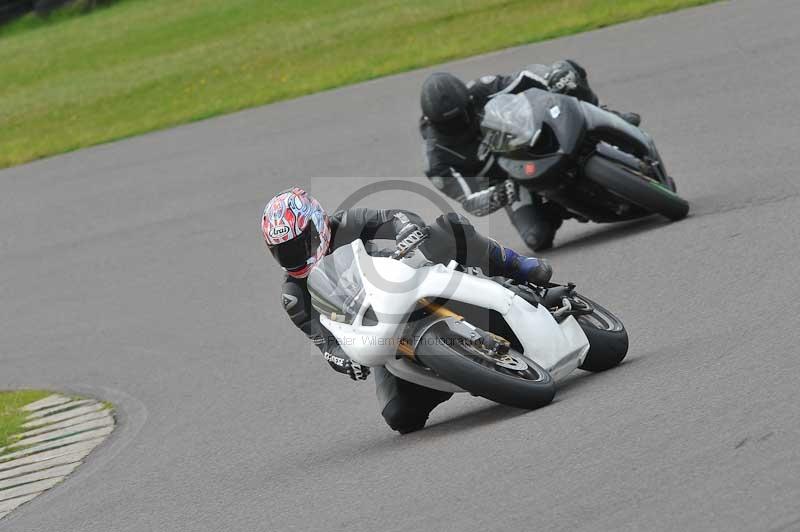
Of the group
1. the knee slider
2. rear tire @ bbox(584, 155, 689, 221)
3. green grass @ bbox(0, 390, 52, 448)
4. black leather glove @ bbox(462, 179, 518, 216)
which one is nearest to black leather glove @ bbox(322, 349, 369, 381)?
the knee slider

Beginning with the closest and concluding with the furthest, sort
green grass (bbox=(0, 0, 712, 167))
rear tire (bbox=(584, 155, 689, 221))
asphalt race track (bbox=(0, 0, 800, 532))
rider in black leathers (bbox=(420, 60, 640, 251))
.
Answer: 1. asphalt race track (bbox=(0, 0, 800, 532))
2. rear tire (bbox=(584, 155, 689, 221))
3. rider in black leathers (bbox=(420, 60, 640, 251))
4. green grass (bbox=(0, 0, 712, 167))

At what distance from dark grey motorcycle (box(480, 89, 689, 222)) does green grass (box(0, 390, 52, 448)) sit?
3.70 m

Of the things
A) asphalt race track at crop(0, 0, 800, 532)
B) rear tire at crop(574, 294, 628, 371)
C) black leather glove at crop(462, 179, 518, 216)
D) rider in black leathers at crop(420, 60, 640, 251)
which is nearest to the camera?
asphalt race track at crop(0, 0, 800, 532)

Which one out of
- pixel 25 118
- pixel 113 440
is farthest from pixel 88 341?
pixel 25 118

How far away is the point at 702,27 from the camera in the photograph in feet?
52.5

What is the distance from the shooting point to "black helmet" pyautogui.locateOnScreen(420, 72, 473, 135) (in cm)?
1056

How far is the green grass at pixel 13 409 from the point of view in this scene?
9191mm

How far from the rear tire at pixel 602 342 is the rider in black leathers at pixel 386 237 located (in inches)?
12.6

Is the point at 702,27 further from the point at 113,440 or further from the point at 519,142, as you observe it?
the point at 113,440

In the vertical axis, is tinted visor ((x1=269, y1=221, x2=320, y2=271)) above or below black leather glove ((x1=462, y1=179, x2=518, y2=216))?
above

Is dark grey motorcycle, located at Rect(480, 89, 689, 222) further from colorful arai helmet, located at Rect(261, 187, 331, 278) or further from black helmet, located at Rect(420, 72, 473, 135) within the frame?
colorful arai helmet, located at Rect(261, 187, 331, 278)

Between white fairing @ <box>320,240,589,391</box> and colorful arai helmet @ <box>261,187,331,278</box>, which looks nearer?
white fairing @ <box>320,240,589,391</box>

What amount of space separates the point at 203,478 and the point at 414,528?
235cm

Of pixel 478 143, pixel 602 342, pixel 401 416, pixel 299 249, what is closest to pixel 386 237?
pixel 299 249
